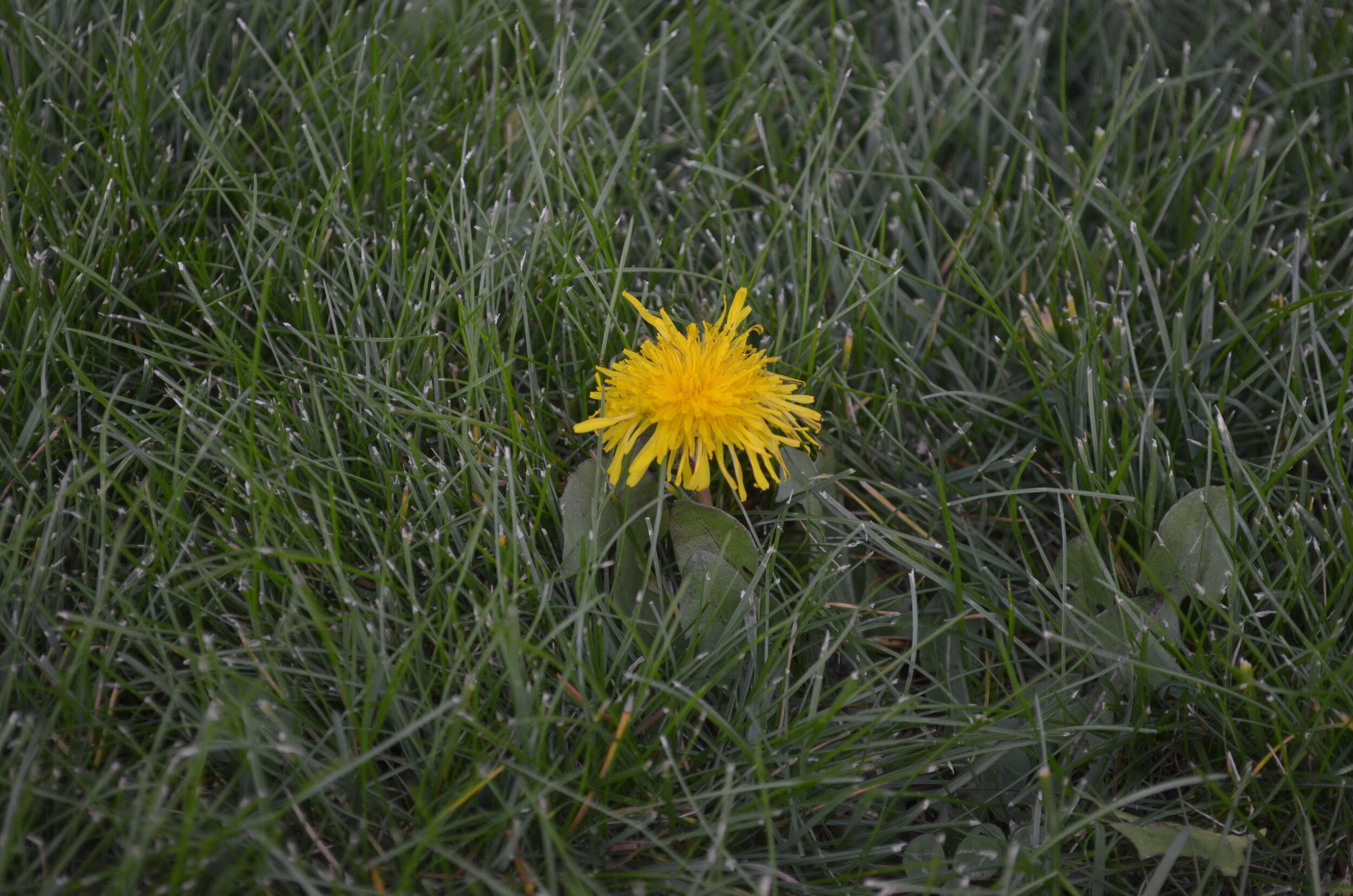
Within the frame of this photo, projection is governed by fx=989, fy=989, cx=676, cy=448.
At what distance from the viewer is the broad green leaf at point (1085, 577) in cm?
142

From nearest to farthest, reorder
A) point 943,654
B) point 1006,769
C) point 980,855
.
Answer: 1. point 980,855
2. point 1006,769
3. point 943,654

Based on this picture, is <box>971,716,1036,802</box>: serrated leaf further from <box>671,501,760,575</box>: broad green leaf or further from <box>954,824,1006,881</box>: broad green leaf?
<box>671,501,760,575</box>: broad green leaf

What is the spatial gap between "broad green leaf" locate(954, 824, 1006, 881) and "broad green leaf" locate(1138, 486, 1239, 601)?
1.41ft

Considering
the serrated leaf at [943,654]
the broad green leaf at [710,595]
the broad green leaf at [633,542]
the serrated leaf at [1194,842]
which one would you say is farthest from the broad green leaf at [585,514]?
the serrated leaf at [1194,842]

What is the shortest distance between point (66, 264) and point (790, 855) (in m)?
1.42

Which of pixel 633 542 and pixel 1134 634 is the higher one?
pixel 1134 634

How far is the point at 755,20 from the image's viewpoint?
2.16 meters

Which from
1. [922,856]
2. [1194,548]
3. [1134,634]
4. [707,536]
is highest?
[1194,548]

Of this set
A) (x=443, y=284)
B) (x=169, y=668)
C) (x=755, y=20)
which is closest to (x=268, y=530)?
(x=169, y=668)

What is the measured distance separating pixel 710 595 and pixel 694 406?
272 mm

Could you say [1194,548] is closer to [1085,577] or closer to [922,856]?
[1085,577]

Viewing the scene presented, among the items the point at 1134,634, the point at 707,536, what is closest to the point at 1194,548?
the point at 1134,634

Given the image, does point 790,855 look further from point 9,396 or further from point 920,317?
point 9,396

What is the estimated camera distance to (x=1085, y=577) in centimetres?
145
